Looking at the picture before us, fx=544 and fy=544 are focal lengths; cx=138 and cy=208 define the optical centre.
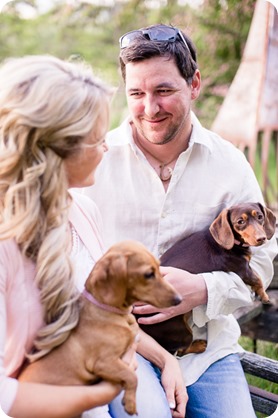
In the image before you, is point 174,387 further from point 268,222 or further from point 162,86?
point 162,86

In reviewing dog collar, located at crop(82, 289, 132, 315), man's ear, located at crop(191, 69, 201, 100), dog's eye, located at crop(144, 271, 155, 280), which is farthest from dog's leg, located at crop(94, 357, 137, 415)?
man's ear, located at crop(191, 69, 201, 100)

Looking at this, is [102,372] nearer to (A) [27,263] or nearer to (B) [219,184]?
(A) [27,263]

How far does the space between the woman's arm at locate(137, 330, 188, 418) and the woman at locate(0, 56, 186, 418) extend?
0.55m

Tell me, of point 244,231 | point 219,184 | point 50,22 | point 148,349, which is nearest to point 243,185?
point 219,184

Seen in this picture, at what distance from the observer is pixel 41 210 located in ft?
4.80

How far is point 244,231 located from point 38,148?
0.87 meters

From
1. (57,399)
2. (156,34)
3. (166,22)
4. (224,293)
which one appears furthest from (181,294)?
(166,22)

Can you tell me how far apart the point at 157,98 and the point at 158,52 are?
0.16 metres

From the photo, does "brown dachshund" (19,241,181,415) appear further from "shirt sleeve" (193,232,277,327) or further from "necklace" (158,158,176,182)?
"necklace" (158,158,176,182)

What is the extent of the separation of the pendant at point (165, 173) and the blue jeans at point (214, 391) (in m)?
0.71

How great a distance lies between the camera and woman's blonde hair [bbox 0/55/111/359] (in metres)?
1.41

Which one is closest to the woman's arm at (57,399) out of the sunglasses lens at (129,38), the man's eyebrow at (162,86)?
the man's eyebrow at (162,86)

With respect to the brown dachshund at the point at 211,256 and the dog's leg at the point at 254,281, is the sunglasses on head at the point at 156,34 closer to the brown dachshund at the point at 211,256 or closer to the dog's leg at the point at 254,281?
the brown dachshund at the point at 211,256

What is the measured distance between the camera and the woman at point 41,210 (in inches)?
55.7
